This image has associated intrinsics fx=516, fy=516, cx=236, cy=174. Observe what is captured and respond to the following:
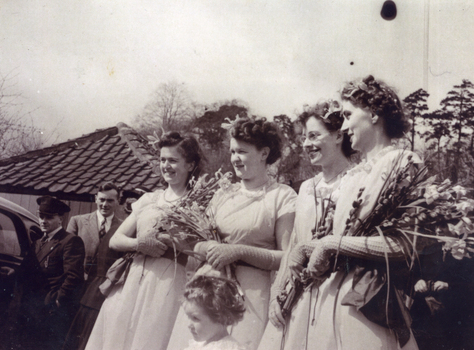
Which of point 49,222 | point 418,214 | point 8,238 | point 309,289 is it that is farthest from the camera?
point 8,238

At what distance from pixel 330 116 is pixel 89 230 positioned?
2028mm

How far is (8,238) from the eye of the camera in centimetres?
419

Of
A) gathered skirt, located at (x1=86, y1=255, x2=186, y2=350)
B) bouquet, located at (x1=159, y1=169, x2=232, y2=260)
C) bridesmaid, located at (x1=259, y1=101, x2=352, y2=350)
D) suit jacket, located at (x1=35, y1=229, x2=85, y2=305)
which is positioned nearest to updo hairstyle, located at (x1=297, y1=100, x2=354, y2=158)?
bridesmaid, located at (x1=259, y1=101, x2=352, y2=350)

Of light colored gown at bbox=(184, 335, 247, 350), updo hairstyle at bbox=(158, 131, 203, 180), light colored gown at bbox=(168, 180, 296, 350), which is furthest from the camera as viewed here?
updo hairstyle at bbox=(158, 131, 203, 180)

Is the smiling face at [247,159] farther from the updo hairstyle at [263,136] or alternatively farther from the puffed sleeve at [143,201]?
the puffed sleeve at [143,201]

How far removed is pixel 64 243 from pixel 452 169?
2830mm

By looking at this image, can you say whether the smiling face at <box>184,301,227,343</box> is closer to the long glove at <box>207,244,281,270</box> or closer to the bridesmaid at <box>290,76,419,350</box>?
the long glove at <box>207,244,281,270</box>

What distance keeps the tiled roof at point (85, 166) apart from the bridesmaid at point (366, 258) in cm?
151

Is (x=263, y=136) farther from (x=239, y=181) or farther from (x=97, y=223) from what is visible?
(x=97, y=223)

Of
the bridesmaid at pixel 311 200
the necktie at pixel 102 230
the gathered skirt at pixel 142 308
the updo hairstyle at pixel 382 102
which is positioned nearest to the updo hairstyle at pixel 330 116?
the bridesmaid at pixel 311 200

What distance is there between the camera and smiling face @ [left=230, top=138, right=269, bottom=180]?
339 cm

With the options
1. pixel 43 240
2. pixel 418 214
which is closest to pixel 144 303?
pixel 43 240

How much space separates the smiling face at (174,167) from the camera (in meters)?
3.70

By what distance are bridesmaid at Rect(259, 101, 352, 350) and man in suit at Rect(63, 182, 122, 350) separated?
4.43ft
